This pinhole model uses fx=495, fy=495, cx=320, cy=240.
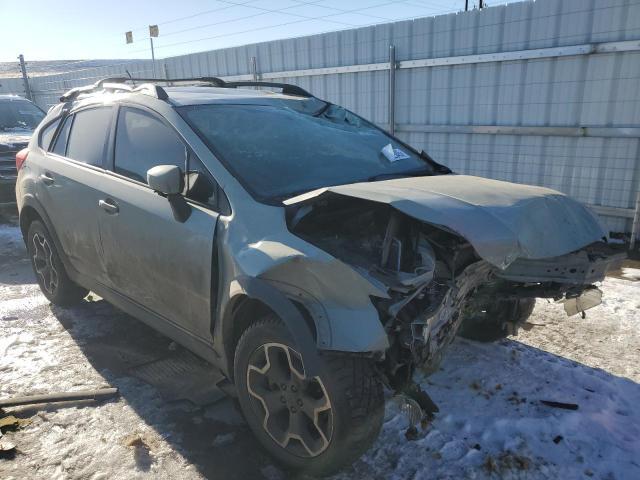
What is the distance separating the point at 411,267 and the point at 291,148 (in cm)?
117

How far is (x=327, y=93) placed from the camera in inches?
354

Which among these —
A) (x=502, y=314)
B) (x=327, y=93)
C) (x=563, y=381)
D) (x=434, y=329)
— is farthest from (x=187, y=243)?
(x=327, y=93)

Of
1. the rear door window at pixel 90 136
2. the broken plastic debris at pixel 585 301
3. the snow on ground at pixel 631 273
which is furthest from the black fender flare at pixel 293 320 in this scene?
the snow on ground at pixel 631 273

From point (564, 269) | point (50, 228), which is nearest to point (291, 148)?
point (564, 269)

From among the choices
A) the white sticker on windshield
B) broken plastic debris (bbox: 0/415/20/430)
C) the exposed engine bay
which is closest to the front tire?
the exposed engine bay

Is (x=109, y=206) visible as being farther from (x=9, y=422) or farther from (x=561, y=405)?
(x=561, y=405)

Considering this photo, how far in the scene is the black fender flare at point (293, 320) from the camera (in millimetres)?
2165

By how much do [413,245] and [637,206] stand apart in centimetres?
500

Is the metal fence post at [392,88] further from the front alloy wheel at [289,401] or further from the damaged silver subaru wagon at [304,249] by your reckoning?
the front alloy wheel at [289,401]

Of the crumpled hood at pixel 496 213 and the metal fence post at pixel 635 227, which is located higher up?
the crumpled hood at pixel 496 213

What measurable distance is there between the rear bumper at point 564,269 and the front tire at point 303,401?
3.39 ft

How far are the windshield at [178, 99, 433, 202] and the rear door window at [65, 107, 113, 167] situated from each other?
923 millimetres

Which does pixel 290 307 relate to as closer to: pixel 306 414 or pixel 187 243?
Result: pixel 306 414

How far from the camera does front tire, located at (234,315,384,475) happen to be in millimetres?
2197
